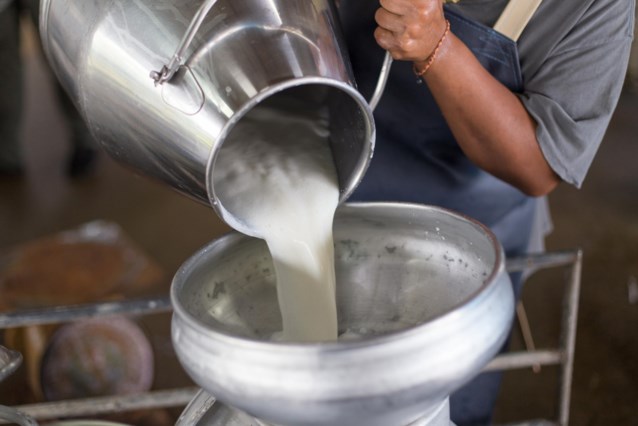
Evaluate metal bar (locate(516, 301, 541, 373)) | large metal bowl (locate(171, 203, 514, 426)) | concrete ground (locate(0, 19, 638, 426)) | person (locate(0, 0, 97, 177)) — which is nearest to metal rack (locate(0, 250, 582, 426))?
large metal bowl (locate(171, 203, 514, 426))

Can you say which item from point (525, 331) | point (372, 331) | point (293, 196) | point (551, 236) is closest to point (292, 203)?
point (293, 196)

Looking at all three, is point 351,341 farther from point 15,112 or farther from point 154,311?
point 15,112

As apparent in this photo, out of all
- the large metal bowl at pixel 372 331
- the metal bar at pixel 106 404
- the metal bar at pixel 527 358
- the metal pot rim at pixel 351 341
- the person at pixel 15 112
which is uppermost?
the metal pot rim at pixel 351 341

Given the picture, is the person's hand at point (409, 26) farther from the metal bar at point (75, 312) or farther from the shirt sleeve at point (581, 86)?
the metal bar at point (75, 312)

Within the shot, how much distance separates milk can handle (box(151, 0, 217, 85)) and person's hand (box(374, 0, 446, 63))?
203mm

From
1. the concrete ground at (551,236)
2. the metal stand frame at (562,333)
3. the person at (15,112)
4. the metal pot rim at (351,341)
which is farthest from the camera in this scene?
the person at (15,112)

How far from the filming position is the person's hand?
0.79 m

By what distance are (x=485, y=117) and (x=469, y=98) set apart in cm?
3

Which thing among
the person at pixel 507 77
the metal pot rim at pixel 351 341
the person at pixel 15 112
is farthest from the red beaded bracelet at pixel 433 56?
the person at pixel 15 112

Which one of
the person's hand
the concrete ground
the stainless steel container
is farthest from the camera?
the concrete ground

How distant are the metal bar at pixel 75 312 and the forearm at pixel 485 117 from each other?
422 mm

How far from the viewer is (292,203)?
827 mm

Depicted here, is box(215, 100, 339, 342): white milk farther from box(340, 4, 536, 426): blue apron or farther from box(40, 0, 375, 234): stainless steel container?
box(340, 4, 536, 426): blue apron

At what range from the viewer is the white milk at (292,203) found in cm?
79
